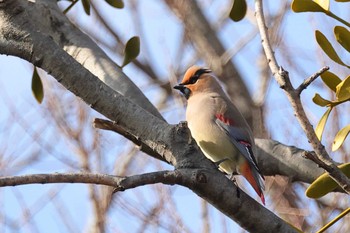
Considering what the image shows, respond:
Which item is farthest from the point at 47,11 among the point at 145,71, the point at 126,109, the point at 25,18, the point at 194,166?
the point at 145,71

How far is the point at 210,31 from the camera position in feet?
21.0

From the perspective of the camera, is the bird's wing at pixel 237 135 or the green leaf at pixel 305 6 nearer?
the green leaf at pixel 305 6

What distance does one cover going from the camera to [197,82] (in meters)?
3.61

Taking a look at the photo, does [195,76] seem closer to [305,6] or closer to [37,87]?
[37,87]

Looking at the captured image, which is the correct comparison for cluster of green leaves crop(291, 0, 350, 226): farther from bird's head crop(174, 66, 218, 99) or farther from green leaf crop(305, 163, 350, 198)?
bird's head crop(174, 66, 218, 99)

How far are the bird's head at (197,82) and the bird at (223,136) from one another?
15cm

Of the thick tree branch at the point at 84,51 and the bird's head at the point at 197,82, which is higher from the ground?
the bird's head at the point at 197,82

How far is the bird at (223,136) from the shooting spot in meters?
2.93

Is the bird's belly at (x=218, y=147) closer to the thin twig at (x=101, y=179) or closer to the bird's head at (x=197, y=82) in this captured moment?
the bird's head at (x=197, y=82)

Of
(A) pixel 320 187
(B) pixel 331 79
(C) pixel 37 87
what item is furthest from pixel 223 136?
(A) pixel 320 187

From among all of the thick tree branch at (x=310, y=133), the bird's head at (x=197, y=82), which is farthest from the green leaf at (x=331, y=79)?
the bird's head at (x=197, y=82)

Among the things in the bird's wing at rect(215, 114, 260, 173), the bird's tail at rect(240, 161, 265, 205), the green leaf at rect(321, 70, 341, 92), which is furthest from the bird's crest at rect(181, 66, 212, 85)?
the green leaf at rect(321, 70, 341, 92)

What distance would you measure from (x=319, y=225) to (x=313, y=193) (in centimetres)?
240

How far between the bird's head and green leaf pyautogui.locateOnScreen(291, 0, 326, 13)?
5.33 ft
